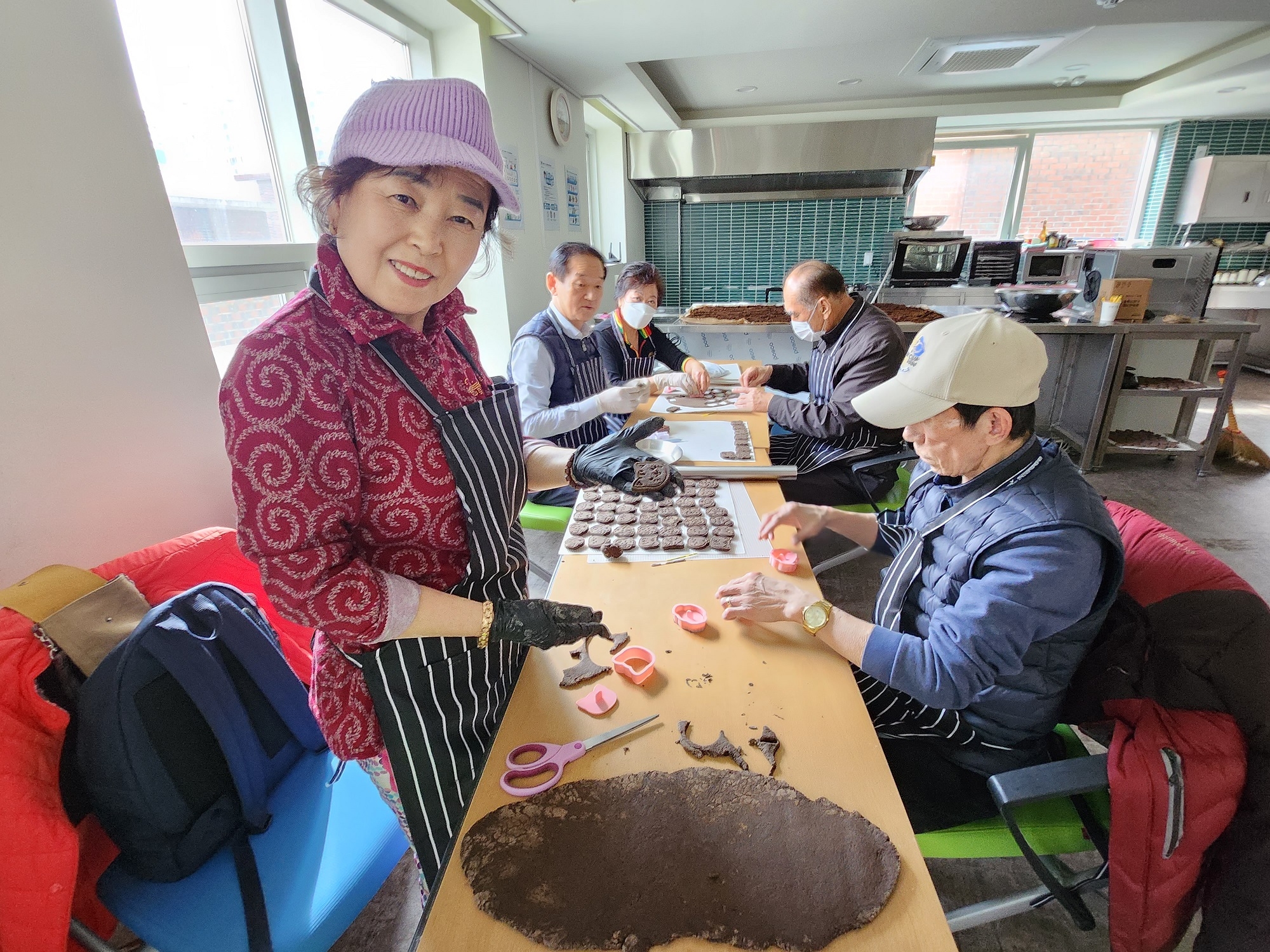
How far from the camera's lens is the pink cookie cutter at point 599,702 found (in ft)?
3.44

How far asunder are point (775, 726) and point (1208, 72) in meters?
7.20

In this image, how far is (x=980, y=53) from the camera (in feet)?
15.1

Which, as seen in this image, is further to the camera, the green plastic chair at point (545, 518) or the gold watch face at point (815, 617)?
the green plastic chair at point (545, 518)

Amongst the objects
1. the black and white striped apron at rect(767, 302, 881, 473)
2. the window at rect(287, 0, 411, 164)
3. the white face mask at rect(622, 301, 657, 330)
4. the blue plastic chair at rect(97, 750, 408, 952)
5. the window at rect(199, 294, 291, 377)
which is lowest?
the blue plastic chair at rect(97, 750, 408, 952)

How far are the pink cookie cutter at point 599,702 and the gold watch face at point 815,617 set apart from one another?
1.32 feet

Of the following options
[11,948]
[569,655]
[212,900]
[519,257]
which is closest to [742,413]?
[519,257]

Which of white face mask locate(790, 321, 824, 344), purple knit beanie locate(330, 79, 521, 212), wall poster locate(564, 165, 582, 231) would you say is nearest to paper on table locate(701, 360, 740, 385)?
white face mask locate(790, 321, 824, 344)

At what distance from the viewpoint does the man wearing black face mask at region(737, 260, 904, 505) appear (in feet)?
8.71

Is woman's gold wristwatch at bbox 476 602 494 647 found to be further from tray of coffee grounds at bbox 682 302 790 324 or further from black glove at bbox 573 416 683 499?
tray of coffee grounds at bbox 682 302 790 324

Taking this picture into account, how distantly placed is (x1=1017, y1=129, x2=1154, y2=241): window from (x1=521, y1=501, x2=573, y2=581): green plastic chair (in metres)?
7.91

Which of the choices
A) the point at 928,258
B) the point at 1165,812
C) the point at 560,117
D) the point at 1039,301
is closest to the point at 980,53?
the point at 928,258

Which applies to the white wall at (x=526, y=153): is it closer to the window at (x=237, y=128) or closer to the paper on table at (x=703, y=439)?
the window at (x=237, y=128)

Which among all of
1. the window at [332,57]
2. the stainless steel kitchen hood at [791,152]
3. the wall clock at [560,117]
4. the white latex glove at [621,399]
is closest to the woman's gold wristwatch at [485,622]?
the white latex glove at [621,399]

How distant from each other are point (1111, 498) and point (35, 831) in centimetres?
519
